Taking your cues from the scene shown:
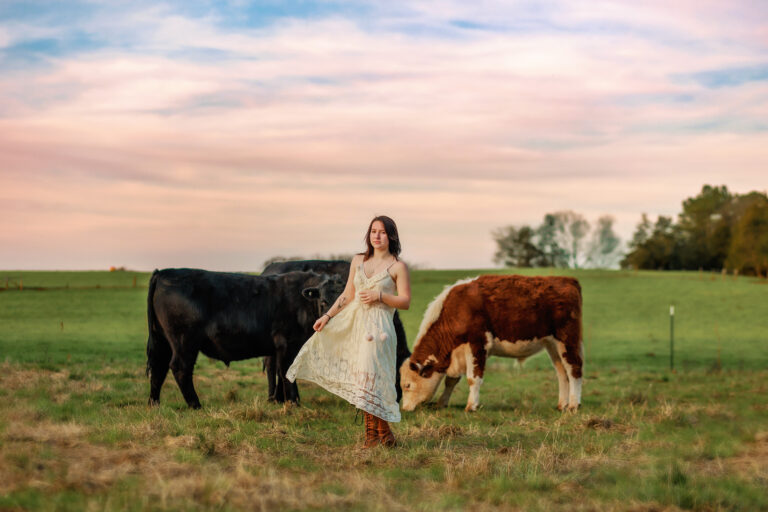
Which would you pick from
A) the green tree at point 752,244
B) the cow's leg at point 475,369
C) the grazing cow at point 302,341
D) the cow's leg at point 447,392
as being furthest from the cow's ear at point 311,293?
the green tree at point 752,244

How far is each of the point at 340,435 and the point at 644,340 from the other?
30002 millimetres

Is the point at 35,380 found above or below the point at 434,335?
below

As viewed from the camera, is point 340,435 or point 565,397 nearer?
point 340,435

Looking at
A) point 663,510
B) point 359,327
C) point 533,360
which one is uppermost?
point 359,327

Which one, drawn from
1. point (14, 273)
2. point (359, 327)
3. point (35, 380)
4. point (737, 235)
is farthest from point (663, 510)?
point (737, 235)

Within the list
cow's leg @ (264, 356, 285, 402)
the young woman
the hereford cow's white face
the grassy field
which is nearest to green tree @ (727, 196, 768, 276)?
the grassy field

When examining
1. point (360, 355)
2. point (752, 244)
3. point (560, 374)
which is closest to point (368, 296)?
point (360, 355)

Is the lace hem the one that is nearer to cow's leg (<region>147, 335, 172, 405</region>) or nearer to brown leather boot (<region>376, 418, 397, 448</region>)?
brown leather boot (<region>376, 418, 397, 448</region>)

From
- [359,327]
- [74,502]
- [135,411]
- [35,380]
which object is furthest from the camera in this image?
[35,380]

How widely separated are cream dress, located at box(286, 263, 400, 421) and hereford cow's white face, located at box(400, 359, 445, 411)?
4747 millimetres

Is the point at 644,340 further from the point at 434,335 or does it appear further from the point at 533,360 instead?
the point at 434,335

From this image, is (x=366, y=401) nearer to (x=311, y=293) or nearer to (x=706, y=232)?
(x=311, y=293)

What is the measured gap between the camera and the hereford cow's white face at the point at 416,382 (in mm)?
12641

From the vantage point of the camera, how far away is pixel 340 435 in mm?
9016
